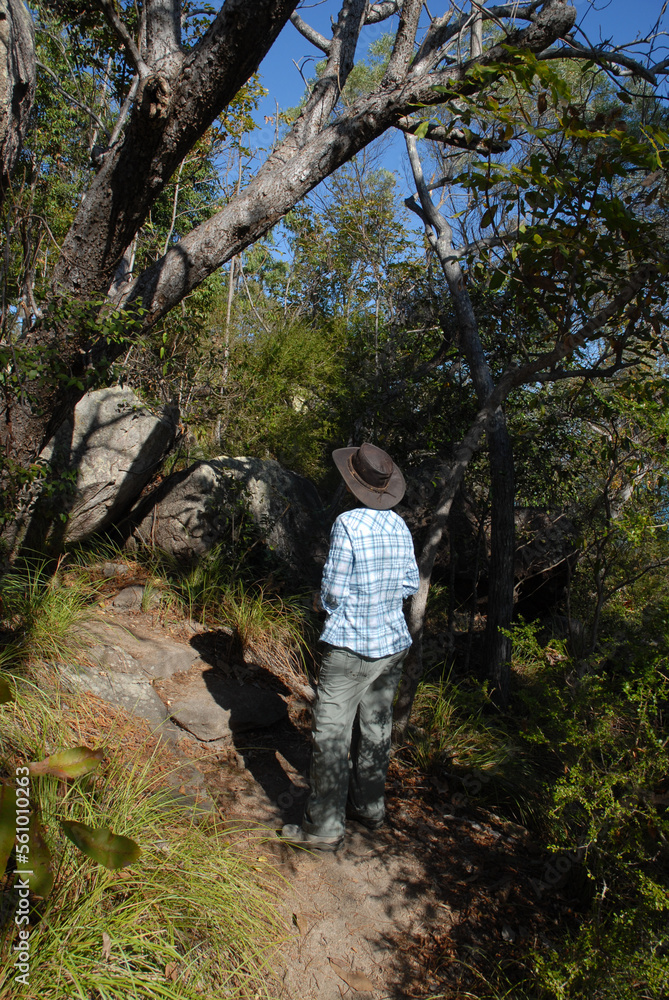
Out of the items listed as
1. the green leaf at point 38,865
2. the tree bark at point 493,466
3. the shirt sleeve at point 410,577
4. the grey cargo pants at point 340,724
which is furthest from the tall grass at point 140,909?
the tree bark at point 493,466

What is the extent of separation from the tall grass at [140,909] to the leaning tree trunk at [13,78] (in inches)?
121

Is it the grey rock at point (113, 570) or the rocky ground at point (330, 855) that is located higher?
the grey rock at point (113, 570)

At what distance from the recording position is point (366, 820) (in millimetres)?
3605

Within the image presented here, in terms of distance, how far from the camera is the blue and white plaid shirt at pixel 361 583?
3.24 m

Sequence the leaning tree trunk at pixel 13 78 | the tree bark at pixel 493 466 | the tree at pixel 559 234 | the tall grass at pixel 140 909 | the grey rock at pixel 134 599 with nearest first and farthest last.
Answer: the tall grass at pixel 140 909, the tree at pixel 559 234, the leaning tree trunk at pixel 13 78, the grey rock at pixel 134 599, the tree bark at pixel 493 466

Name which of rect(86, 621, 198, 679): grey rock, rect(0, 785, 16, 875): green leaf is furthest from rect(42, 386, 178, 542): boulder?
rect(0, 785, 16, 875): green leaf

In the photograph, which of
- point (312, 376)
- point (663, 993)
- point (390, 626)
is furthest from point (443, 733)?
point (312, 376)

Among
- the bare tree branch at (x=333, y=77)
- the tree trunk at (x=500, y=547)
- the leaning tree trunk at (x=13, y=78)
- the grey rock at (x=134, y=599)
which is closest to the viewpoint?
the leaning tree trunk at (x=13, y=78)

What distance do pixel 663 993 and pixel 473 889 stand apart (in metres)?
1.25

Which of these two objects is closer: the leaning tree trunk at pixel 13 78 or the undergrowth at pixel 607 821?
the undergrowth at pixel 607 821

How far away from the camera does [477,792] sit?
414 centimetres

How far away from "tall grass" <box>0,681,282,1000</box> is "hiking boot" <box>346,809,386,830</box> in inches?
31.0

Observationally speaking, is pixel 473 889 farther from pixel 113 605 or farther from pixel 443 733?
pixel 113 605

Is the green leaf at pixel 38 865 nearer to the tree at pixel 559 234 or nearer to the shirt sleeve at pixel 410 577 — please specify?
the shirt sleeve at pixel 410 577
